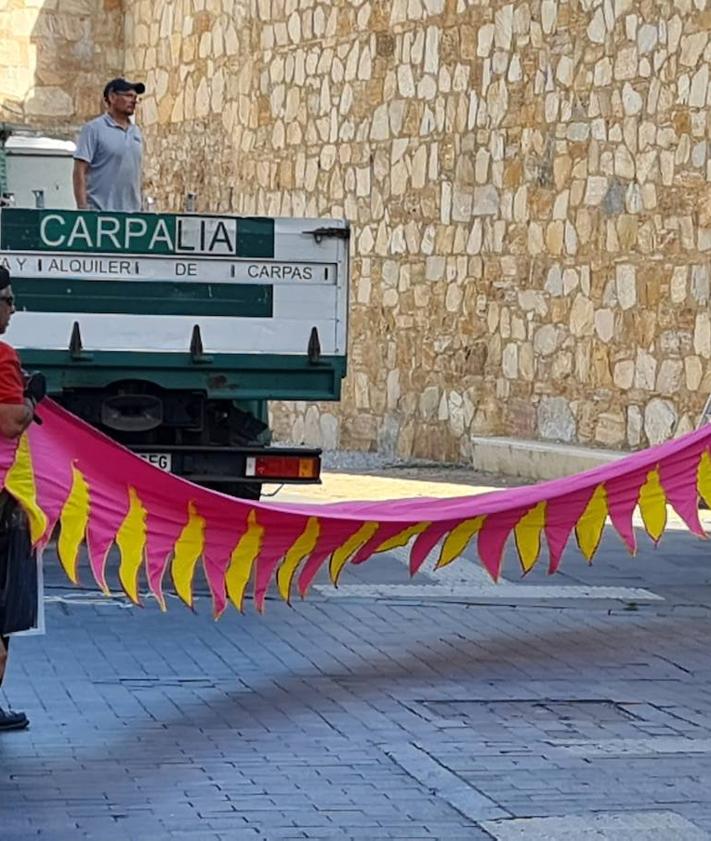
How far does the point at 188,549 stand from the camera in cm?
849

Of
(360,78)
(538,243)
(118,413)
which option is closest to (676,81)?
(538,243)

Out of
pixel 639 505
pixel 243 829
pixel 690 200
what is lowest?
pixel 243 829

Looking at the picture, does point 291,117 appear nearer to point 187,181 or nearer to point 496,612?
point 187,181

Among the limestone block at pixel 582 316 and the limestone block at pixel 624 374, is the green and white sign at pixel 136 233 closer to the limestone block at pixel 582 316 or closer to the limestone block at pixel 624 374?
the limestone block at pixel 624 374

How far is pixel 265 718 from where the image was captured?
26.9 feet

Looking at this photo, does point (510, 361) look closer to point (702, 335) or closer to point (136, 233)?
point (702, 335)

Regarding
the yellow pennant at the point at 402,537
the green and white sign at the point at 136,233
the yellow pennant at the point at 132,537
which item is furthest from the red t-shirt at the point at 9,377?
the green and white sign at the point at 136,233

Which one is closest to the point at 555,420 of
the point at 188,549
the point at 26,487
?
the point at 188,549

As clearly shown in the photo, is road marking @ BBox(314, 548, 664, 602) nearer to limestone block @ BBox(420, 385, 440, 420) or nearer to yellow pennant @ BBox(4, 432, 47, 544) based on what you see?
yellow pennant @ BBox(4, 432, 47, 544)

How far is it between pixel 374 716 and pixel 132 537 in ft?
3.55

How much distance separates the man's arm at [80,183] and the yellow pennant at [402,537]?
183 inches

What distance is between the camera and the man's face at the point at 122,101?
1370 centimetres

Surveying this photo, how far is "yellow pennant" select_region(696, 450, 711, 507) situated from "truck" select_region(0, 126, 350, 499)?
2512 mm

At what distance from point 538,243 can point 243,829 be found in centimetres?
1261
